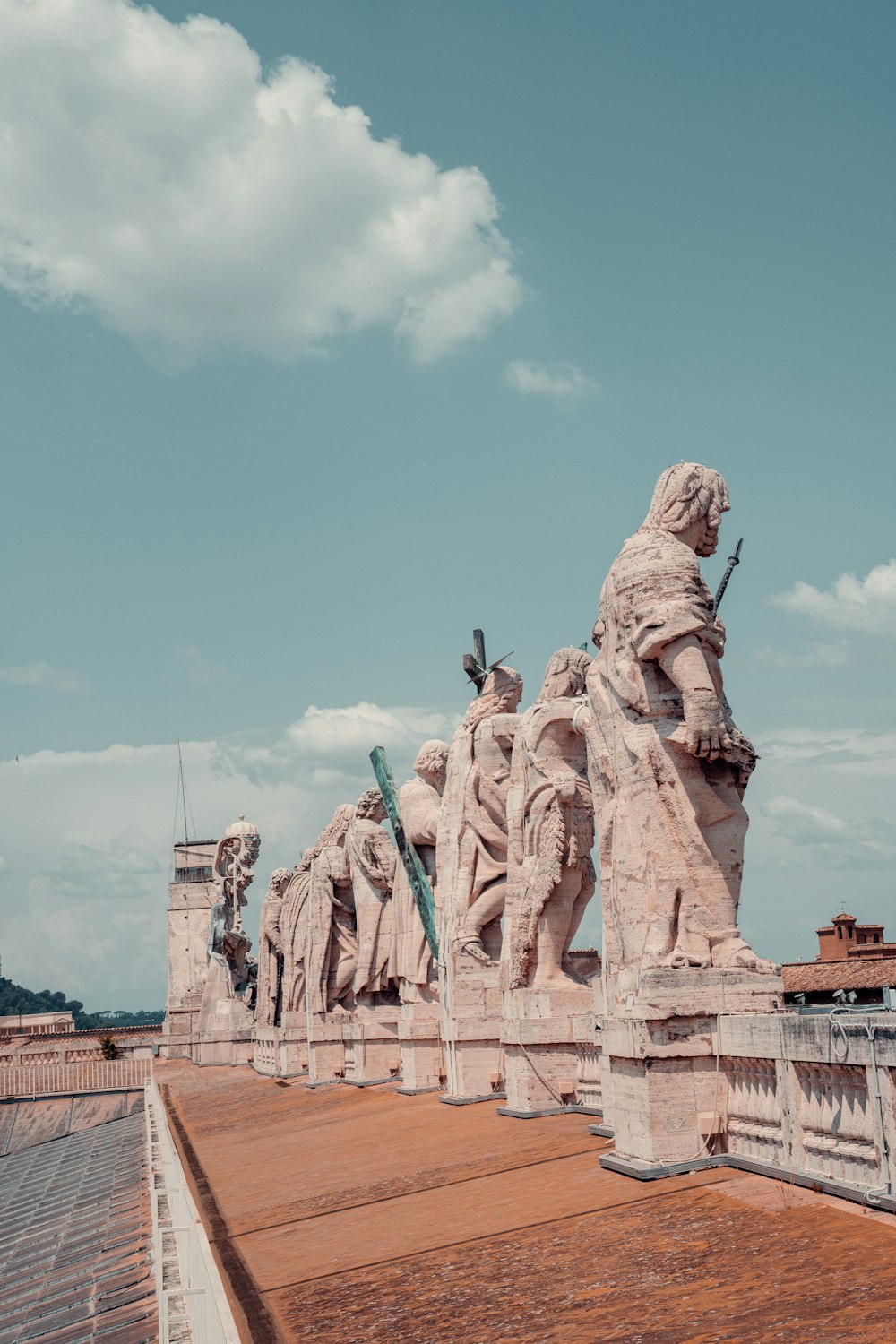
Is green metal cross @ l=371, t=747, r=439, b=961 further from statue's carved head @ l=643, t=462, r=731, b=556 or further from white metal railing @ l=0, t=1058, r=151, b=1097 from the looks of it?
white metal railing @ l=0, t=1058, r=151, b=1097

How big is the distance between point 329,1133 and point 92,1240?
2780 mm

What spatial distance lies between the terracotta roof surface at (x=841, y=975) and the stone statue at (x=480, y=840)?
35.3ft

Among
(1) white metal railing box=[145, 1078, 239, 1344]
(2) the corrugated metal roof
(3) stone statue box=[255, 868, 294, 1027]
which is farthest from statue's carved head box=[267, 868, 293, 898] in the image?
(1) white metal railing box=[145, 1078, 239, 1344]

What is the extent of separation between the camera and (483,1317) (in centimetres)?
538

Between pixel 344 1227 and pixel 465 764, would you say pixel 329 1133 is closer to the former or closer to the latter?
pixel 465 764

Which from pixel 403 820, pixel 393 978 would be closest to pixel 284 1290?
pixel 403 820

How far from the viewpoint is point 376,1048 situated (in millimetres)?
19453

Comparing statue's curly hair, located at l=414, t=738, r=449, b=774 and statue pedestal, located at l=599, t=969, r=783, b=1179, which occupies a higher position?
statue's curly hair, located at l=414, t=738, r=449, b=774

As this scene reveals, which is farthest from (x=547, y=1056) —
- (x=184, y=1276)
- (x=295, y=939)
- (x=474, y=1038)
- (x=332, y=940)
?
(x=295, y=939)

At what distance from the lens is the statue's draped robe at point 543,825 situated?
11680mm

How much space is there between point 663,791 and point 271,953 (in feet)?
75.8

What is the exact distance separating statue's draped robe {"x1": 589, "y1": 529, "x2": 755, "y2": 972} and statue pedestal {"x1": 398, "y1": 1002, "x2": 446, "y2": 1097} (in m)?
8.00

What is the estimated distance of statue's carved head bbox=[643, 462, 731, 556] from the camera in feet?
28.8

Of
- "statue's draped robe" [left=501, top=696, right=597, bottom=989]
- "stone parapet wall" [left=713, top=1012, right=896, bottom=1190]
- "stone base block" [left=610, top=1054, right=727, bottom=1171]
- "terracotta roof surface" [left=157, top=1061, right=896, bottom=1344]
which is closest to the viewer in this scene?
"terracotta roof surface" [left=157, top=1061, right=896, bottom=1344]
